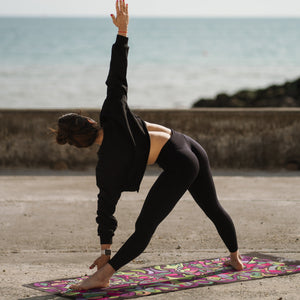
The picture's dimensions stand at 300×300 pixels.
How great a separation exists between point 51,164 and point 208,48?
7678 centimetres

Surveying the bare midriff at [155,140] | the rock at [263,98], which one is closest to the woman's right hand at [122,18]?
the bare midriff at [155,140]

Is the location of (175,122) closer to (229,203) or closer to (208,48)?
(229,203)

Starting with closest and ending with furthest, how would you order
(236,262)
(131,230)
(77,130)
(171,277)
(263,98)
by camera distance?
(77,130)
(171,277)
(236,262)
(131,230)
(263,98)

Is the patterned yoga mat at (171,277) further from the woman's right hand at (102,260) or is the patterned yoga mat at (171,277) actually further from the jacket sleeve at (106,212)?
the jacket sleeve at (106,212)

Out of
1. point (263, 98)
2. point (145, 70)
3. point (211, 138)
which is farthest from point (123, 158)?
point (145, 70)

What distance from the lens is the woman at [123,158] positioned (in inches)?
160

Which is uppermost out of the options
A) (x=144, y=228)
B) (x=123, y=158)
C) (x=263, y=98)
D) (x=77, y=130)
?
(x=77, y=130)

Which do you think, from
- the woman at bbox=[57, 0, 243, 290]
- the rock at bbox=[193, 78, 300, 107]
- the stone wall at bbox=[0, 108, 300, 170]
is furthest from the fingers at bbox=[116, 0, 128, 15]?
the rock at bbox=[193, 78, 300, 107]

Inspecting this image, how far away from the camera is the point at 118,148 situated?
13.3 feet

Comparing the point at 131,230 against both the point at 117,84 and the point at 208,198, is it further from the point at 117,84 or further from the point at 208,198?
the point at 117,84

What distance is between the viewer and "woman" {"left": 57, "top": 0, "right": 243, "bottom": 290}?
407 centimetres

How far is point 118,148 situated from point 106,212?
0.40 metres

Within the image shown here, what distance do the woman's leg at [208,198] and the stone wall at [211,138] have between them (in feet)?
14.6

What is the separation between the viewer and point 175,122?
9.02 meters
